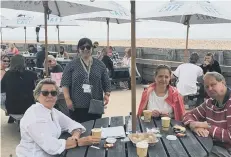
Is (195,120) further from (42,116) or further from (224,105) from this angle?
(42,116)

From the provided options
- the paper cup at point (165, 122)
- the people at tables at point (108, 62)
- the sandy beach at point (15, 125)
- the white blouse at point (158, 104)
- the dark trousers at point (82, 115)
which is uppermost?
the people at tables at point (108, 62)

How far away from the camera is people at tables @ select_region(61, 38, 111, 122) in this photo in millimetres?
3830

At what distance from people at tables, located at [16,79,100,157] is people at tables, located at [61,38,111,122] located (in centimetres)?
106

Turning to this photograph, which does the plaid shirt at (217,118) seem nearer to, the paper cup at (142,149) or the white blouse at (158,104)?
the white blouse at (158,104)

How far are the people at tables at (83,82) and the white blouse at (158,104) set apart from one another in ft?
2.06

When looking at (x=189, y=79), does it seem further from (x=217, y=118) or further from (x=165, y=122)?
(x=165, y=122)

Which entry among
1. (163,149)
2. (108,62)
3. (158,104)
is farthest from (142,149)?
(108,62)

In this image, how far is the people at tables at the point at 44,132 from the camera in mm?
2385

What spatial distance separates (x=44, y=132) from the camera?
2.40 m

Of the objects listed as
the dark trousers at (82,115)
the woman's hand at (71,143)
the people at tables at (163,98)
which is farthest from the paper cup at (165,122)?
the dark trousers at (82,115)

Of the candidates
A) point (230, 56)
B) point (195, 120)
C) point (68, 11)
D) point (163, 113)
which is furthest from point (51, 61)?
point (230, 56)

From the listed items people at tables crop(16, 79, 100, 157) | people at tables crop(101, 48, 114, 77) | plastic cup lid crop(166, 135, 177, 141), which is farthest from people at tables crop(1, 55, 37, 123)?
people at tables crop(101, 48, 114, 77)

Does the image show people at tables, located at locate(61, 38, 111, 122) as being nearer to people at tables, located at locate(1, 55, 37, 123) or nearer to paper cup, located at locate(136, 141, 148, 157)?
people at tables, located at locate(1, 55, 37, 123)

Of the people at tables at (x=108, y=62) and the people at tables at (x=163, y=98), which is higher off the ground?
the people at tables at (x=108, y=62)
